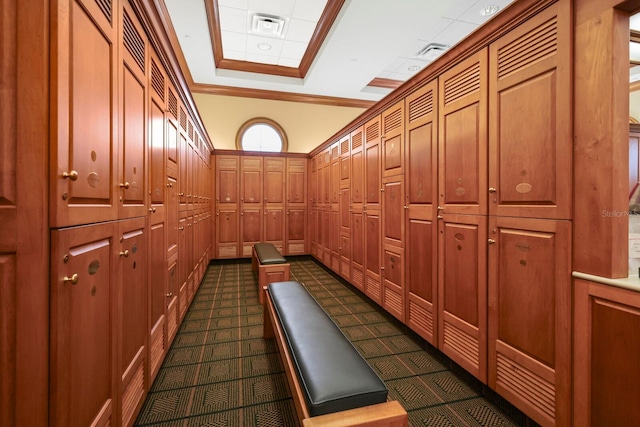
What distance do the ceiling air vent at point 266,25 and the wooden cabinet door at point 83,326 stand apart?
4134 mm

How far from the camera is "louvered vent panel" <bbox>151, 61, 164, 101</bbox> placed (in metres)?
1.92

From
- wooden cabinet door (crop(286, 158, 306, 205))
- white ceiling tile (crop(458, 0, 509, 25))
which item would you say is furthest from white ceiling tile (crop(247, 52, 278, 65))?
white ceiling tile (crop(458, 0, 509, 25))

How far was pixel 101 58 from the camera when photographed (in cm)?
118

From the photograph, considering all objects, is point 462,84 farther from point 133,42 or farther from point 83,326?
point 83,326

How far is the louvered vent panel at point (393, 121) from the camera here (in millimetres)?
2873

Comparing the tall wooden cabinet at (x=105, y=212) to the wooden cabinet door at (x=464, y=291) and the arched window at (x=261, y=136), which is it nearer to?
the wooden cabinet door at (x=464, y=291)

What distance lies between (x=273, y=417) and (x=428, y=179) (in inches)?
80.4

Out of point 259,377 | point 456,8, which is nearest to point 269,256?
point 259,377

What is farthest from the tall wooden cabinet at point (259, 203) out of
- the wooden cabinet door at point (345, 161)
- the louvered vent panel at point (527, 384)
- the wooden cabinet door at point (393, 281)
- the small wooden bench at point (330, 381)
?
the louvered vent panel at point (527, 384)

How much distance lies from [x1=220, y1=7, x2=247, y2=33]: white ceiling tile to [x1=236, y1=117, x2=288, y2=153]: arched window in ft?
7.85

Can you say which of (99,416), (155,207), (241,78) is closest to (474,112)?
(155,207)

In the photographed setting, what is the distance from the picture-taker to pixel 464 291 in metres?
2.04

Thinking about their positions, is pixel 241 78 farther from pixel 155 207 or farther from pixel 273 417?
pixel 273 417

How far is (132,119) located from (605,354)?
97.6 inches
